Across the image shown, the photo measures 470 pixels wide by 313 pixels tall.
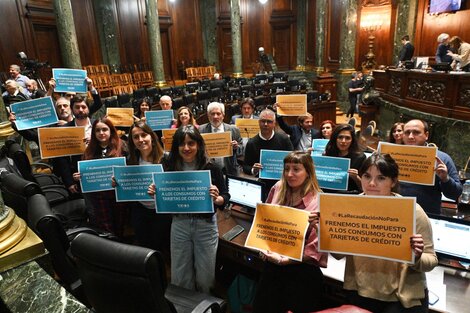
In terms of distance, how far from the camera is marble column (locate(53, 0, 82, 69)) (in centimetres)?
780

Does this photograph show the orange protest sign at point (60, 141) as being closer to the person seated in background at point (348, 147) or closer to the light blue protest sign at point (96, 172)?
the light blue protest sign at point (96, 172)

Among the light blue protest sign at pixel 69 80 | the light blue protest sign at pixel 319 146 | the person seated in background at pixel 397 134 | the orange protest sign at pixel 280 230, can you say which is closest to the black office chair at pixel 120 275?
the orange protest sign at pixel 280 230

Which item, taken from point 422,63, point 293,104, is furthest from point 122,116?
point 422,63

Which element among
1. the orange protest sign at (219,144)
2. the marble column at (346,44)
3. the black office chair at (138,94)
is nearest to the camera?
the orange protest sign at (219,144)

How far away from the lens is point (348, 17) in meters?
12.0

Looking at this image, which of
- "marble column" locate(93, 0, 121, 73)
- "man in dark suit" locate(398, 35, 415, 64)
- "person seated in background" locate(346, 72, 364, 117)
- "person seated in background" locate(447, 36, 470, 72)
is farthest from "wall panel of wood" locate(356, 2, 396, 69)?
"marble column" locate(93, 0, 121, 73)

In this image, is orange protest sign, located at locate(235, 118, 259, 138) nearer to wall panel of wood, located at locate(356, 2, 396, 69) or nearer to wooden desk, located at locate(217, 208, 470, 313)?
wooden desk, located at locate(217, 208, 470, 313)

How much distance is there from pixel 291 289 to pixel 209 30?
1486 cm

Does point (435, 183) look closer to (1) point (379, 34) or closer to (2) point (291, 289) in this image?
(2) point (291, 289)

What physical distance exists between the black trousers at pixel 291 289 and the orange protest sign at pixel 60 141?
2.45 m

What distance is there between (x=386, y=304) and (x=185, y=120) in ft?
10.6

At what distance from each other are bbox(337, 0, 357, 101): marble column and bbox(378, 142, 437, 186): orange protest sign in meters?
10.5

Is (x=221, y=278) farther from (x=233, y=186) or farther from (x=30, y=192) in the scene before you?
(x=30, y=192)

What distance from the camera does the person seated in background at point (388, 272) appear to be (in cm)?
174
